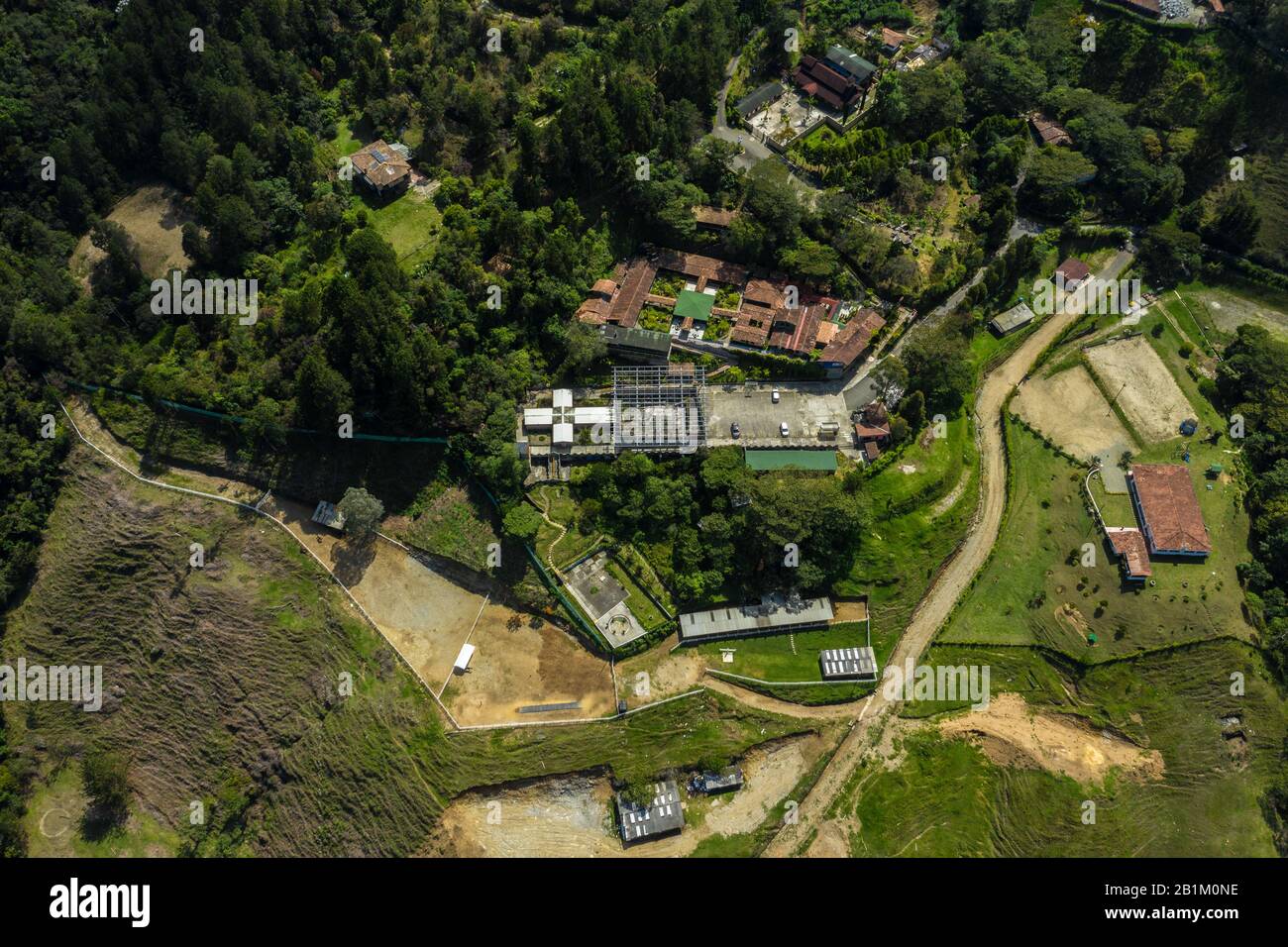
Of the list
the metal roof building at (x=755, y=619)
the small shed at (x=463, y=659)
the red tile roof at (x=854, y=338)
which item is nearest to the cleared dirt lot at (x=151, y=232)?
the small shed at (x=463, y=659)

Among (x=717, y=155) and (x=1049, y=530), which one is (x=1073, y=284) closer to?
(x=1049, y=530)

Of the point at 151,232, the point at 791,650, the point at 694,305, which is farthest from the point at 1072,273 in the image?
the point at 151,232

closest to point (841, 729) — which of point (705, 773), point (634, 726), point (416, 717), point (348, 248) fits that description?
point (705, 773)

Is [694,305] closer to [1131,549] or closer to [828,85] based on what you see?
[828,85]

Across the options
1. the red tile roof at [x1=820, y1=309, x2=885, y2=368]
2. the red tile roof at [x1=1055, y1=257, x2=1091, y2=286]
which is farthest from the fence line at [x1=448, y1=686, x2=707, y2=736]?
the red tile roof at [x1=1055, y1=257, x2=1091, y2=286]

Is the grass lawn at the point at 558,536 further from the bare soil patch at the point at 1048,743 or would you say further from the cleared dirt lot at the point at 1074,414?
the cleared dirt lot at the point at 1074,414

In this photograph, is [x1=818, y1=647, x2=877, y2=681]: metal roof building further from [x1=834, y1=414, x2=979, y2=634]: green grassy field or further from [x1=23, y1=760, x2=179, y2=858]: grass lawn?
[x1=23, y1=760, x2=179, y2=858]: grass lawn

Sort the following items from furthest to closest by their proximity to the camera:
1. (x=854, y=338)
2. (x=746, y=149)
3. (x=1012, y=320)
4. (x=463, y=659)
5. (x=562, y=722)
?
1. (x=746, y=149)
2. (x=1012, y=320)
3. (x=854, y=338)
4. (x=463, y=659)
5. (x=562, y=722)
